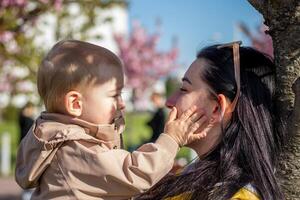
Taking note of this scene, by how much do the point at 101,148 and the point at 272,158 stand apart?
1.88 ft

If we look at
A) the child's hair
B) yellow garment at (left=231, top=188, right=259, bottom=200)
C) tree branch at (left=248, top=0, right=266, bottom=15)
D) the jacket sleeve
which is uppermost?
tree branch at (left=248, top=0, right=266, bottom=15)

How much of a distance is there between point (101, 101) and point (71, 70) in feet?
0.47

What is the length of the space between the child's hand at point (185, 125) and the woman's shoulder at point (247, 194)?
0.77 ft

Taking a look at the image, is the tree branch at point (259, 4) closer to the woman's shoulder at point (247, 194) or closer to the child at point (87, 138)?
the child at point (87, 138)

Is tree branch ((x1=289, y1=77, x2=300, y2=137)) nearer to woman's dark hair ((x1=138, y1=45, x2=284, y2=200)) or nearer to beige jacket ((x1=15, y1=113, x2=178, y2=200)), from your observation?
woman's dark hair ((x1=138, y1=45, x2=284, y2=200))

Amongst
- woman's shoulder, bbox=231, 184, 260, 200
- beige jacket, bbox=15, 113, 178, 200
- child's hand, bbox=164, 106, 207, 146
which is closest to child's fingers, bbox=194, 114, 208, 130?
child's hand, bbox=164, 106, 207, 146

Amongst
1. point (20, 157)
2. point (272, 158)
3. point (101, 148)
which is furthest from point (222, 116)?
point (20, 157)

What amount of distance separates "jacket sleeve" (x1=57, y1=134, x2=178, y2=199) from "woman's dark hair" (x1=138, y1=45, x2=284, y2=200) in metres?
0.15

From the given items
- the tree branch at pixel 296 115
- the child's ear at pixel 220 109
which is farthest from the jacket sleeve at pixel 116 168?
the tree branch at pixel 296 115

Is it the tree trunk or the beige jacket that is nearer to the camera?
the beige jacket

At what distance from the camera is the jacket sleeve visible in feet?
6.23

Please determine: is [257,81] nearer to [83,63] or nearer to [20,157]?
[83,63]

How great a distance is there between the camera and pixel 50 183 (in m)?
1.98

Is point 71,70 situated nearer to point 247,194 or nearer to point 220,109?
point 220,109
